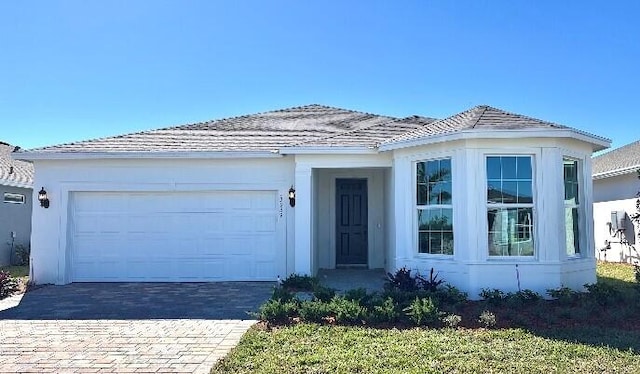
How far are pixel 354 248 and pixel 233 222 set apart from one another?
3.65 m

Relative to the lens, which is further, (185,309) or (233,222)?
(233,222)

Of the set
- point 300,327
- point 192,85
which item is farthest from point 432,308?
point 192,85

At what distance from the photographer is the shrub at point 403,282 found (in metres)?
8.88

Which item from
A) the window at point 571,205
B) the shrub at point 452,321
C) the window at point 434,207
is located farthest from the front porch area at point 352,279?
the window at point 571,205

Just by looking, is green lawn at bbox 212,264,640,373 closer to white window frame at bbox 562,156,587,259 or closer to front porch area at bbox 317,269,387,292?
white window frame at bbox 562,156,587,259

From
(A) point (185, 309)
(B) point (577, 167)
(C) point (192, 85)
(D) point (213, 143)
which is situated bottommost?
(A) point (185, 309)

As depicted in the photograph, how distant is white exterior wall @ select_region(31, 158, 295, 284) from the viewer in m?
11.0

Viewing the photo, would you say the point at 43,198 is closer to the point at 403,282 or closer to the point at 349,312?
the point at 349,312

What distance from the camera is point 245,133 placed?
12758 mm

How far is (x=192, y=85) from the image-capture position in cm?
1460

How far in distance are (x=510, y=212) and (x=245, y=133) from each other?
698 centimetres

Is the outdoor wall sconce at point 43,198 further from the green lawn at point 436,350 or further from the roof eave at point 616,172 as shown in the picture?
the roof eave at point 616,172

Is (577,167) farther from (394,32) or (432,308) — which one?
(394,32)

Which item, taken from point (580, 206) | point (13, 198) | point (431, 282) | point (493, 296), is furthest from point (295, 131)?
point (13, 198)
